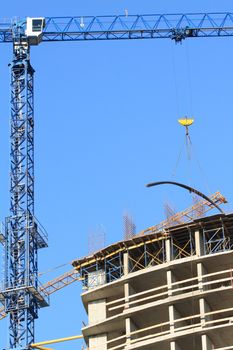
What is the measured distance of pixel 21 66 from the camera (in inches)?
→ 5969

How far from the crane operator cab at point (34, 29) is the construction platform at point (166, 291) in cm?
4256

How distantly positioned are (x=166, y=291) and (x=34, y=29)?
50.6m

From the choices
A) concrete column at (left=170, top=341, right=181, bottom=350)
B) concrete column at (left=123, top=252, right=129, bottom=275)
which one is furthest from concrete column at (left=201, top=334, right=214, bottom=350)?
concrete column at (left=123, top=252, right=129, bottom=275)

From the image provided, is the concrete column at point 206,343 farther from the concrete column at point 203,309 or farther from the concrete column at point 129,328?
the concrete column at point 129,328

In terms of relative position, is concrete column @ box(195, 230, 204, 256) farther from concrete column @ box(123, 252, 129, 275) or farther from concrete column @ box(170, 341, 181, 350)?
concrete column @ box(170, 341, 181, 350)

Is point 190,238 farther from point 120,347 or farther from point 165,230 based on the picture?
point 120,347

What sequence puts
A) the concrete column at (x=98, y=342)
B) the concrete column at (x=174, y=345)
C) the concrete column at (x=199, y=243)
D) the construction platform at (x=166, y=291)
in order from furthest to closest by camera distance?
the concrete column at (x=98, y=342)
the concrete column at (x=199, y=243)
the construction platform at (x=166, y=291)
the concrete column at (x=174, y=345)

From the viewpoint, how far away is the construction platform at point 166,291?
109000mm

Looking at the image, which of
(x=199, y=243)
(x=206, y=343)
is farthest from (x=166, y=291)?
(x=206, y=343)

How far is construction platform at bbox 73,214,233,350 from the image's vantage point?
109000 mm

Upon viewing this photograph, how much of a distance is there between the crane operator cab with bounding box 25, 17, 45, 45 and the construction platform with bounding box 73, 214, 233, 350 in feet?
140

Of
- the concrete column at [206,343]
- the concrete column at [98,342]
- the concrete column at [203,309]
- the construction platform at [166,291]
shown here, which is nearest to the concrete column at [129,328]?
the construction platform at [166,291]

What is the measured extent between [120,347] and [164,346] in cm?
394

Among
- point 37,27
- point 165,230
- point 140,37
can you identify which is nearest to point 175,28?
point 140,37
